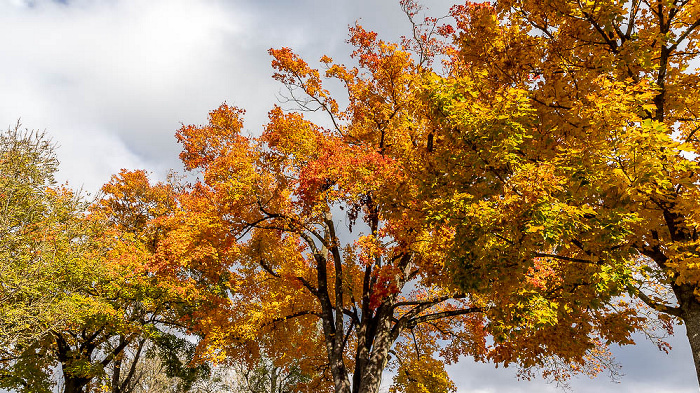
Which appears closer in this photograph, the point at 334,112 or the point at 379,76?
the point at 379,76

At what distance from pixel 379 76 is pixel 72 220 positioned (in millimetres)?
14782

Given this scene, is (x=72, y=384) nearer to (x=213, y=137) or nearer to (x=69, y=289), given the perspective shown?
(x=69, y=289)

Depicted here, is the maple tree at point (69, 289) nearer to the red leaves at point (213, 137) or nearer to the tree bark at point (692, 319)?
the red leaves at point (213, 137)

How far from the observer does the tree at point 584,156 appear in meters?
6.55

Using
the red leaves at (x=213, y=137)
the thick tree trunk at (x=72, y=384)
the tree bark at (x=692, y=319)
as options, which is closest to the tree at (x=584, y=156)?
the tree bark at (x=692, y=319)

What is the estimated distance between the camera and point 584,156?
21.8 ft

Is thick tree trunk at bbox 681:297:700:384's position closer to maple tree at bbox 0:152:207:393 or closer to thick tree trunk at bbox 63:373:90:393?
maple tree at bbox 0:152:207:393

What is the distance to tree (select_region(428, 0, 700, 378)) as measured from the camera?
655 centimetres

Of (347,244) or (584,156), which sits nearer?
(584,156)

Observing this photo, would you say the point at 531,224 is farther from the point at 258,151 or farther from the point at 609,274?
the point at 258,151

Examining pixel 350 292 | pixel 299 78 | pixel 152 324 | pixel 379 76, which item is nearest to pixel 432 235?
pixel 350 292

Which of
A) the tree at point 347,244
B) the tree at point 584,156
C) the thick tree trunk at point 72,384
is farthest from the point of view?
the thick tree trunk at point 72,384

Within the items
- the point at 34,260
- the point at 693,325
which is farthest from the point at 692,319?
the point at 34,260

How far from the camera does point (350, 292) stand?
52.7 ft
